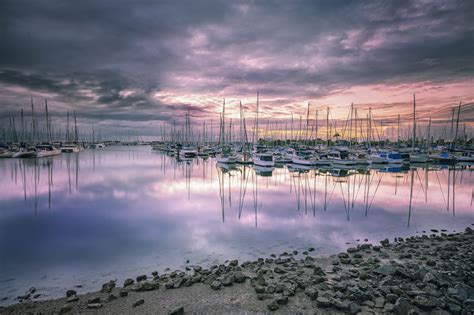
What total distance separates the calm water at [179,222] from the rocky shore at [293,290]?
51.5 inches

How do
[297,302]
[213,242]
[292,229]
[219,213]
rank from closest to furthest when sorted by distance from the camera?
1. [297,302]
2. [213,242]
3. [292,229]
4. [219,213]

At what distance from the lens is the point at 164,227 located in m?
16.3

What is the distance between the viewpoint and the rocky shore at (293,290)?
7055 mm

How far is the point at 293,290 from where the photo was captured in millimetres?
7816

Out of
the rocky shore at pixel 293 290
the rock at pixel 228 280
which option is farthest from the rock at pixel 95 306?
the rock at pixel 228 280

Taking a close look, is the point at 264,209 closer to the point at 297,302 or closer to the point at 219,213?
the point at 219,213

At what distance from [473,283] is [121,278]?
11.1 meters

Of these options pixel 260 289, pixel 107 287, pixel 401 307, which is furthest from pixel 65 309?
pixel 401 307

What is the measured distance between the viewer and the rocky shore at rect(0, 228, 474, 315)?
23.1ft

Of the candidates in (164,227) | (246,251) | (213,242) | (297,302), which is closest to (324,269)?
(297,302)

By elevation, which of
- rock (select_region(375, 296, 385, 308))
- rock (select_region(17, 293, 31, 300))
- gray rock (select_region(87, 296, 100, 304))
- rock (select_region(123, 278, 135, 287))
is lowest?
rock (select_region(17, 293, 31, 300))

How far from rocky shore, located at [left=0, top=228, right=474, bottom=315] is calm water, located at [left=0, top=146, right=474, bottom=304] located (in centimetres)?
131

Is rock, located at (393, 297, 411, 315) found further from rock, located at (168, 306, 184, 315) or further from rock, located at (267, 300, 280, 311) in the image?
rock, located at (168, 306, 184, 315)

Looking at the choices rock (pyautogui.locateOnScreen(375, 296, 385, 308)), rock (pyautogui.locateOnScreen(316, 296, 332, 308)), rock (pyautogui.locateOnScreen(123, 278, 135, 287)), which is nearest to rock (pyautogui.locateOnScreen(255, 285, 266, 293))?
rock (pyautogui.locateOnScreen(316, 296, 332, 308))
